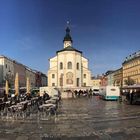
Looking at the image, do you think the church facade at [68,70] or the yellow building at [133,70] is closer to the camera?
the church facade at [68,70]

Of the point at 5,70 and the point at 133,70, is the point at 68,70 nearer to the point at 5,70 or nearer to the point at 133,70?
the point at 133,70

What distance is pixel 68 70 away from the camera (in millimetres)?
134000

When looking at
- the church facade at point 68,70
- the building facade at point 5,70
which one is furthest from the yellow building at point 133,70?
the building facade at point 5,70

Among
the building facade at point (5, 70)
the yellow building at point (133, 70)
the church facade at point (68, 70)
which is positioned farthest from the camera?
the building facade at point (5, 70)

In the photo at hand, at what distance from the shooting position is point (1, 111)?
2942 cm

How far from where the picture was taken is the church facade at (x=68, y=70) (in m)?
134

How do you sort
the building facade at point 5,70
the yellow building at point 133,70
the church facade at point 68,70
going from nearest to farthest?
the church facade at point 68,70 < the yellow building at point 133,70 < the building facade at point 5,70

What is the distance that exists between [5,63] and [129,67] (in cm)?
5426

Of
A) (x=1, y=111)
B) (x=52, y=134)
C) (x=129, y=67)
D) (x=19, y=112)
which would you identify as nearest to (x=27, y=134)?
(x=52, y=134)

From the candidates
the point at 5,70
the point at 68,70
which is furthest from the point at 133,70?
the point at 5,70

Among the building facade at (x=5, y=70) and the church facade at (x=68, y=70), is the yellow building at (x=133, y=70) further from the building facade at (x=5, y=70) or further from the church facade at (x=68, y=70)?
the building facade at (x=5, y=70)

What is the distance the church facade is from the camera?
134000mm

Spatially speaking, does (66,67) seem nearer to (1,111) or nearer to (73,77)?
(73,77)

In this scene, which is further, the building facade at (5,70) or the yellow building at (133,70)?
the building facade at (5,70)
